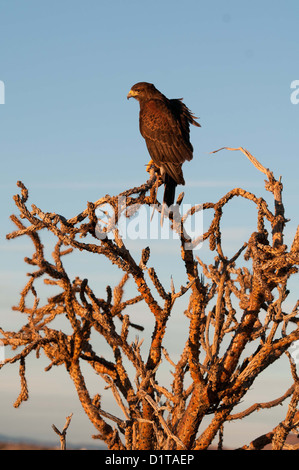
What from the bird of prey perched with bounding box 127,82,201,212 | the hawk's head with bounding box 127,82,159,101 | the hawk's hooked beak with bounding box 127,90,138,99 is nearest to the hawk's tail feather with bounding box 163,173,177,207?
the bird of prey perched with bounding box 127,82,201,212

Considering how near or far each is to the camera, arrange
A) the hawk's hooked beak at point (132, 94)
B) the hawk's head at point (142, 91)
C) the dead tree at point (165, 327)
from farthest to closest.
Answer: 1. the hawk's hooked beak at point (132, 94)
2. the hawk's head at point (142, 91)
3. the dead tree at point (165, 327)

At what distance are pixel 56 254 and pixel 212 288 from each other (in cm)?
265

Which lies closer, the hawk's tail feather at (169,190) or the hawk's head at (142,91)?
the hawk's tail feather at (169,190)

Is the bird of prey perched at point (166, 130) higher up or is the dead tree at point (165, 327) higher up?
the bird of prey perched at point (166, 130)

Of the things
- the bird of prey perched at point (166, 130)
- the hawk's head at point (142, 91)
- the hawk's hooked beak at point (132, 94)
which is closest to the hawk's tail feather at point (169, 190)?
the bird of prey perched at point (166, 130)

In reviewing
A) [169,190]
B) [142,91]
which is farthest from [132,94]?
[169,190]

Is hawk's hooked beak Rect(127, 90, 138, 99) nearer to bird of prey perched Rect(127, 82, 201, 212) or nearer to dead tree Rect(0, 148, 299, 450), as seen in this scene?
bird of prey perched Rect(127, 82, 201, 212)

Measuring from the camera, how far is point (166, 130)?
487 inches

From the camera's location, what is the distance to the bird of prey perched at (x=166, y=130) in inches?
448

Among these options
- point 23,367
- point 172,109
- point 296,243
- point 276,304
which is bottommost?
point 23,367

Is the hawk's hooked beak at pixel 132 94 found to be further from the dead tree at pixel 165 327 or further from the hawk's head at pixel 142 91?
the dead tree at pixel 165 327

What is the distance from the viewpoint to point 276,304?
28.0ft
